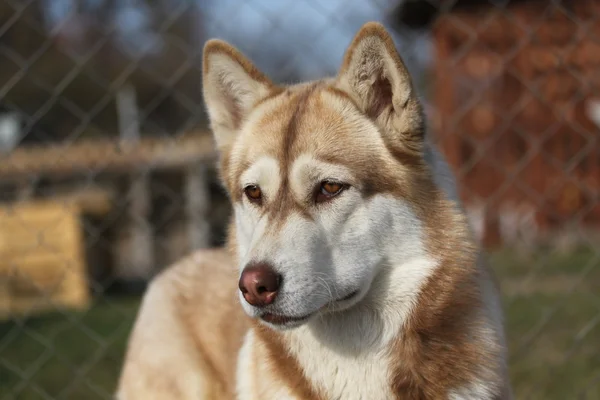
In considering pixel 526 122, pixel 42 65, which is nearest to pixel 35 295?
pixel 42 65

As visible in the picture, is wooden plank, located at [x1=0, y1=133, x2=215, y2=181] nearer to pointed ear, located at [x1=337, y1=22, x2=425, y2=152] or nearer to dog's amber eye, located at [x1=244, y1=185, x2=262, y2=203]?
dog's amber eye, located at [x1=244, y1=185, x2=262, y2=203]

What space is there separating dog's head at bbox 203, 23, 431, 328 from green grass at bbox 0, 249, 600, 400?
180 cm

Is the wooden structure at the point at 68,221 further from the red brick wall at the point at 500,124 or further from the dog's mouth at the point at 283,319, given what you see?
the dog's mouth at the point at 283,319

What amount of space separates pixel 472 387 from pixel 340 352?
452 millimetres

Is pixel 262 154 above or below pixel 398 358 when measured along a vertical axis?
above

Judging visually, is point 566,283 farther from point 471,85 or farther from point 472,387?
point 472,387

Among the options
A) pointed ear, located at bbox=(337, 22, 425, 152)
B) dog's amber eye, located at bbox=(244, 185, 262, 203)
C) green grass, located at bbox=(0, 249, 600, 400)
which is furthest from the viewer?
green grass, located at bbox=(0, 249, 600, 400)

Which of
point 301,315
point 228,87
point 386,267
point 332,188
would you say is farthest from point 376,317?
point 228,87

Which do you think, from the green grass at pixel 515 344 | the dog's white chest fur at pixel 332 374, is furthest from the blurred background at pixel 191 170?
the dog's white chest fur at pixel 332 374

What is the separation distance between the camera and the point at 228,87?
279 cm

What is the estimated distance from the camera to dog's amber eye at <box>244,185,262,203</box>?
249 centimetres

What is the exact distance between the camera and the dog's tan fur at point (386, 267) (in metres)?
2.33

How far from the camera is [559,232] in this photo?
1241cm

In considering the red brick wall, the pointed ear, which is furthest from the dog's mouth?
the red brick wall
